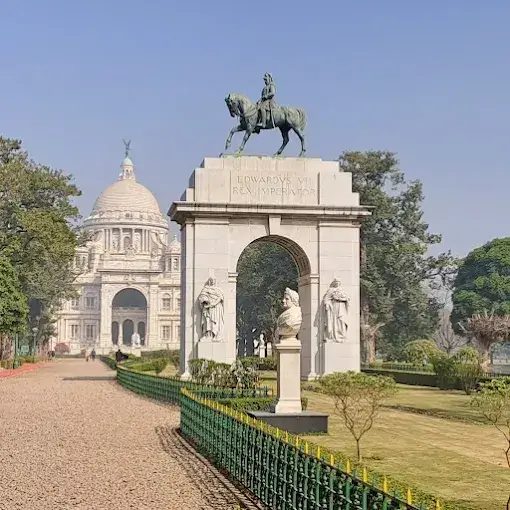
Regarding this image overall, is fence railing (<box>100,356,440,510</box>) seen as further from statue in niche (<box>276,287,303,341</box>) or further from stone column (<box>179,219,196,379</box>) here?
stone column (<box>179,219,196,379</box>)

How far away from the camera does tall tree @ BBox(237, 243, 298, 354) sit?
6382 cm

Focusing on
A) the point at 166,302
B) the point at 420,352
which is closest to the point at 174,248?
the point at 166,302

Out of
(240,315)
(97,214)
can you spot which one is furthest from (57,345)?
(240,315)

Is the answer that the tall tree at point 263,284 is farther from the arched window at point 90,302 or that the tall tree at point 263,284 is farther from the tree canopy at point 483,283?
the arched window at point 90,302

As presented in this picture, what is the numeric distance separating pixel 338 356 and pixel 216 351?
4872mm

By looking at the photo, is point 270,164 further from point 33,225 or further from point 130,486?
point 130,486

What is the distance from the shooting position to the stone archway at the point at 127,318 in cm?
13588

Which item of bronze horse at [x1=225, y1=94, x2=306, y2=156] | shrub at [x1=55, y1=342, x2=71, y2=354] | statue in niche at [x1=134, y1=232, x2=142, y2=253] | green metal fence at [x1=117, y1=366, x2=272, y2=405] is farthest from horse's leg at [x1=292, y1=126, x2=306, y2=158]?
statue in niche at [x1=134, y1=232, x2=142, y2=253]

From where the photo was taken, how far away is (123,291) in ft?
465

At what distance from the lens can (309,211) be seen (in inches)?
1316

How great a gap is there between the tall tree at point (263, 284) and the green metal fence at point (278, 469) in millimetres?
44374

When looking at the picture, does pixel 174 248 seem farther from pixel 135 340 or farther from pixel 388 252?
pixel 388 252

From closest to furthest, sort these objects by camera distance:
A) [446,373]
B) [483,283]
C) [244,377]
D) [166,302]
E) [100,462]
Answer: [100,462] → [244,377] → [446,373] → [483,283] → [166,302]

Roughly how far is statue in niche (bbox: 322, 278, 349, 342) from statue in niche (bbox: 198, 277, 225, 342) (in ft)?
13.9
